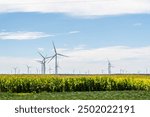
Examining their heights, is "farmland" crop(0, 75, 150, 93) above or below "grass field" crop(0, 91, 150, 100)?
above

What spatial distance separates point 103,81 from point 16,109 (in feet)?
81.2

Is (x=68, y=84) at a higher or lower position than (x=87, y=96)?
higher

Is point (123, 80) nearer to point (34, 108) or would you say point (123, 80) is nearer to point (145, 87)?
point (145, 87)

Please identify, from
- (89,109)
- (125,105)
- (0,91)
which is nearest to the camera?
(89,109)

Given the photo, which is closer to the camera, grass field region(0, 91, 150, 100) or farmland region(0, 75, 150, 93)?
grass field region(0, 91, 150, 100)

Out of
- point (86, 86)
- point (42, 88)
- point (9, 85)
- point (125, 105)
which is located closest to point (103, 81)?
point (86, 86)

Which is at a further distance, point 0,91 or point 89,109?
point 0,91

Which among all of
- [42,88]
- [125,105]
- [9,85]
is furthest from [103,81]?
[125,105]

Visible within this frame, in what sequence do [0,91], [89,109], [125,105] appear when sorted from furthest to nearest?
[0,91], [125,105], [89,109]

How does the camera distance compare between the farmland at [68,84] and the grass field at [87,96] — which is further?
the farmland at [68,84]

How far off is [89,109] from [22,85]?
83.2 ft

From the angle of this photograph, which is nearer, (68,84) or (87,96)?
(87,96)

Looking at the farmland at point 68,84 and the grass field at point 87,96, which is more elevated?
the farmland at point 68,84

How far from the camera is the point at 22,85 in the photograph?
41.1 m
